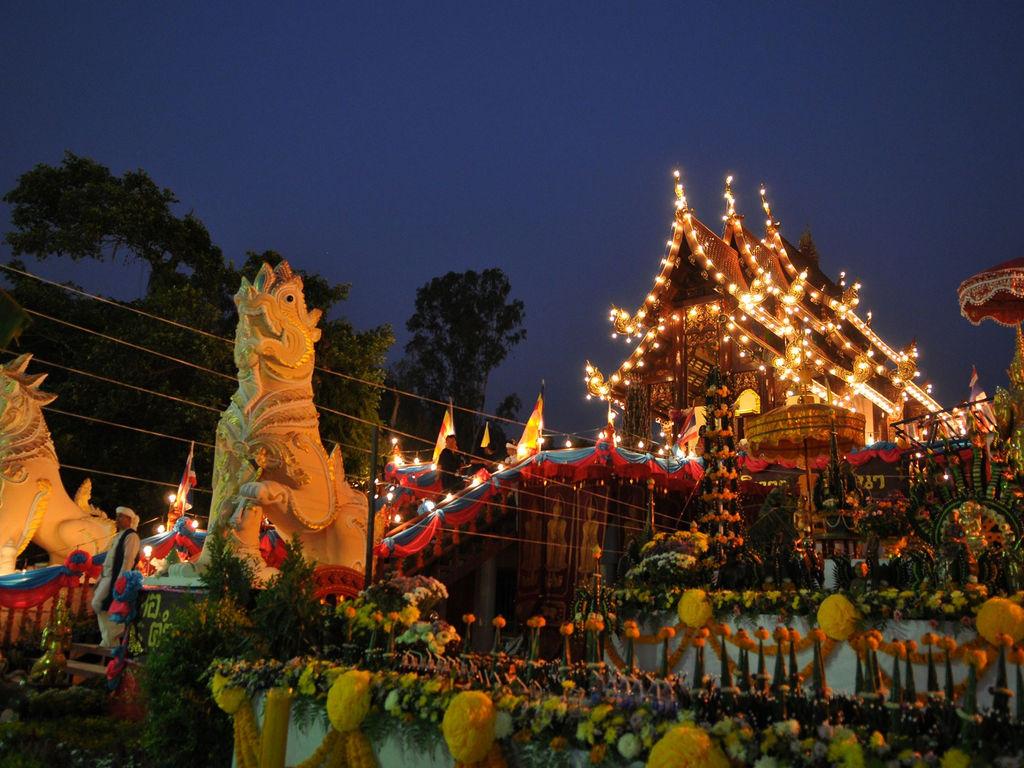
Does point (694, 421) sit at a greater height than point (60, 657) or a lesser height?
greater

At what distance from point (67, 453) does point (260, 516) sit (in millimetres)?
10546

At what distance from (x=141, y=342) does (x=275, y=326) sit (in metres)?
9.51

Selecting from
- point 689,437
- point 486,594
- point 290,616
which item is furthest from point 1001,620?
point 486,594

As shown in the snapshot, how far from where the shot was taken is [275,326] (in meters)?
9.25

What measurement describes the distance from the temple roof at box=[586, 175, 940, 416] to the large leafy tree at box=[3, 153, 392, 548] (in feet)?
23.2

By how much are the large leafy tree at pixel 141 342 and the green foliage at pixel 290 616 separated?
11.6 metres

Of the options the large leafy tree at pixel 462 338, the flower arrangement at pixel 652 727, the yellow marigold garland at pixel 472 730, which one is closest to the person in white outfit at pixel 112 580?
the flower arrangement at pixel 652 727

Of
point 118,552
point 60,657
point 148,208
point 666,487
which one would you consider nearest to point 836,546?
point 666,487

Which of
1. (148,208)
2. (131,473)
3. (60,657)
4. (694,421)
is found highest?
(148,208)

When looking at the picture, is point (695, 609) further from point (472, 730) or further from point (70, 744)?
point (70, 744)

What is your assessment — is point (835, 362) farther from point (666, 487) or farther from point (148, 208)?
point (148, 208)

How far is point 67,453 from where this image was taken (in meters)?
16.4

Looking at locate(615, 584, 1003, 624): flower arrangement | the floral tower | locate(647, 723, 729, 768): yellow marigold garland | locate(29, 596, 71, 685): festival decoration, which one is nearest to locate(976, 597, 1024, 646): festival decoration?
locate(615, 584, 1003, 624): flower arrangement

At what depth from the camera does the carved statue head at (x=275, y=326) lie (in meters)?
9.20
